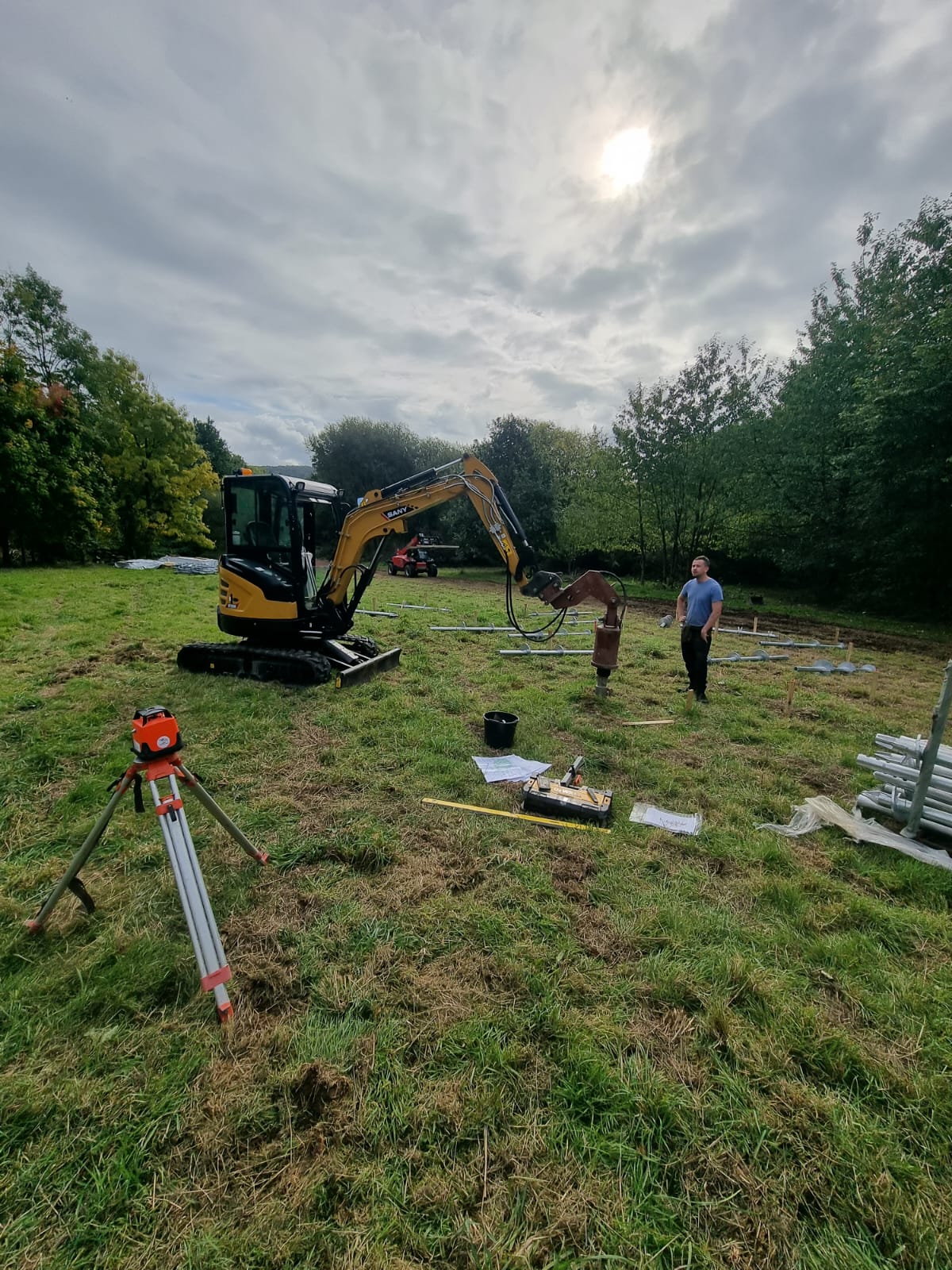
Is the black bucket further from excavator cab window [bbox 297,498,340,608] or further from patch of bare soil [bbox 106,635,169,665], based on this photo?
patch of bare soil [bbox 106,635,169,665]

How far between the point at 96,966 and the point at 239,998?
76 cm

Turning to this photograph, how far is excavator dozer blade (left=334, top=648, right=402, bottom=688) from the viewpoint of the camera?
6348 millimetres

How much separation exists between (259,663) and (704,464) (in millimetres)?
17332

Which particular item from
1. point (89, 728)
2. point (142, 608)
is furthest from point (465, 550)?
point (89, 728)

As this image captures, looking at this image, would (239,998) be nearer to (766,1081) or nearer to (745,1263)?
(745,1263)

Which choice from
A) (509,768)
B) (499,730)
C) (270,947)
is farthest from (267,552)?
(270,947)

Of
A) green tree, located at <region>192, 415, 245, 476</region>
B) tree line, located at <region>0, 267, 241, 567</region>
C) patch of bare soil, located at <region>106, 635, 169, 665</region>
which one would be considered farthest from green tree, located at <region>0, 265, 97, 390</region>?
patch of bare soil, located at <region>106, 635, 169, 665</region>

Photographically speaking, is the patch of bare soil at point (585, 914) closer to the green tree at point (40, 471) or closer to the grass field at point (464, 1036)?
the grass field at point (464, 1036)

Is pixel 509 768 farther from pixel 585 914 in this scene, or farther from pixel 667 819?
pixel 585 914

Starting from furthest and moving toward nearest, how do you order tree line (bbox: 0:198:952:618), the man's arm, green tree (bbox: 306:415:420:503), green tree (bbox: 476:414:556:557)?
1. green tree (bbox: 306:415:420:503)
2. green tree (bbox: 476:414:556:557)
3. tree line (bbox: 0:198:952:618)
4. the man's arm

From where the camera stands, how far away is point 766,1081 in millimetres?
1973

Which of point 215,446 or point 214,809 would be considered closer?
point 214,809

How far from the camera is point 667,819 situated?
3848mm

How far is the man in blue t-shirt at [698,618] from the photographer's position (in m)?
6.26
